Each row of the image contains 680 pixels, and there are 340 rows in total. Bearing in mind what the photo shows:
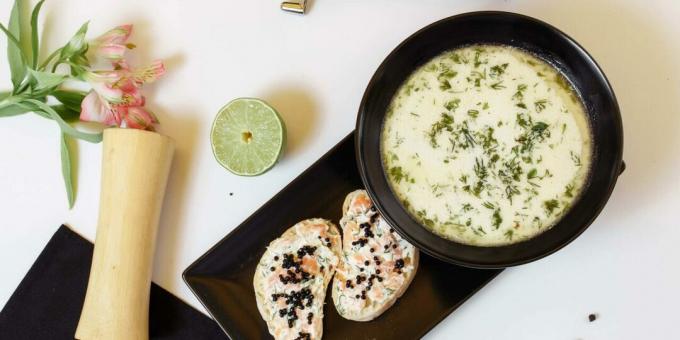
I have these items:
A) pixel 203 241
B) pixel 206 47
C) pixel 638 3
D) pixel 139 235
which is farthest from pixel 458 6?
Answer: pixel 139 235

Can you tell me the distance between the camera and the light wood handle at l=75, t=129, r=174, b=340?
7.64 feet

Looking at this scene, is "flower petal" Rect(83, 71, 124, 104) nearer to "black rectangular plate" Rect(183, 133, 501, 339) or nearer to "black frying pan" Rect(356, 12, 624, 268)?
"black rectangular plate" Rect(183, 133, 501, 339)

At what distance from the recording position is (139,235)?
2.37 metres

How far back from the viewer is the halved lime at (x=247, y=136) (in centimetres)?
228

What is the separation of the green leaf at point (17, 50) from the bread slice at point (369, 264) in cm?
151

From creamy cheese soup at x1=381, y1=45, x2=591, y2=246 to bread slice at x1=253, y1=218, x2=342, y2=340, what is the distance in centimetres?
40

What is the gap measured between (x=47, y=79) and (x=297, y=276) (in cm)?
130

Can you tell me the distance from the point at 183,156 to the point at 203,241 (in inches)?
14.6

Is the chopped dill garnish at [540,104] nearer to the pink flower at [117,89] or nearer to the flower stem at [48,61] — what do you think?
the pink flower at [117,89]

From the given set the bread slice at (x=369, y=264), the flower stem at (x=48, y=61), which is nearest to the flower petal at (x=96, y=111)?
the flower stem at (x=48, y=61)

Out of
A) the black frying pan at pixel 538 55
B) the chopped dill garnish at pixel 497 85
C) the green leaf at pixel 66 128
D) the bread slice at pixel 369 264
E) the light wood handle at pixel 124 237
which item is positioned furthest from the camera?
the green leaf at pixel 66 128

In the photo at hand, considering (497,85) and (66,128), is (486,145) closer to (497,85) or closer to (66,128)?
(497,85)

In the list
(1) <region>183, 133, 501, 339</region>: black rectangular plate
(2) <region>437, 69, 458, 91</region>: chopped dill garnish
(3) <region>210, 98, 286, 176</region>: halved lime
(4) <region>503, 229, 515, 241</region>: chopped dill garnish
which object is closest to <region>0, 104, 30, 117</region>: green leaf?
(3) <region>210, 98, 286, 176</region>: halved lime

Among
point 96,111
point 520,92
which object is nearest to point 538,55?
point 520,92
